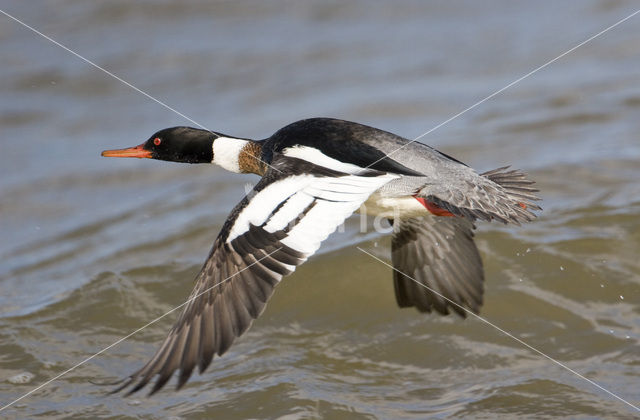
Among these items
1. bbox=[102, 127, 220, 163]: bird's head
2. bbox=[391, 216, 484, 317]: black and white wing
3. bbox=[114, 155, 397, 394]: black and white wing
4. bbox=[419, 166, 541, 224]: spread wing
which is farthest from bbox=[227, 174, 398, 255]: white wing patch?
bbox=[102, 127, 220, 163]: bird's head

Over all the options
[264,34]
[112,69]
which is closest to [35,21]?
[112,69]

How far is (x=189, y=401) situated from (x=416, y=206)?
1694 millimetres

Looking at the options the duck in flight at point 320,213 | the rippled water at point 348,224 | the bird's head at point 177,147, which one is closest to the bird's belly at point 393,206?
the duck in flight at point 320,213

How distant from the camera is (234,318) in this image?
3963 millimetres

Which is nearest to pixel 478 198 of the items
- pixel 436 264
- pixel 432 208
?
pixel 432 208

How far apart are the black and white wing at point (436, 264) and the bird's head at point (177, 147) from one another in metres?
1.40

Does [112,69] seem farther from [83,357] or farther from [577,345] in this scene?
[577,345]

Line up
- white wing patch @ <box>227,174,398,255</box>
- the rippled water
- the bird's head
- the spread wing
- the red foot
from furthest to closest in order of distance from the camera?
1. the bird's head
2. the rippled water
3. the red foot
4. the spread wing
5. white wing patch @ <box>227,174,398,255</box>

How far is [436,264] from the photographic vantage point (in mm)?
5508

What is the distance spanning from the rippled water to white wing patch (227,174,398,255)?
1215 millimetres

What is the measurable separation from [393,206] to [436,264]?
65cm

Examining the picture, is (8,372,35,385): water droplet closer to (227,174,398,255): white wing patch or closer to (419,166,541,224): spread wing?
(227,174,398,255): white wing patch

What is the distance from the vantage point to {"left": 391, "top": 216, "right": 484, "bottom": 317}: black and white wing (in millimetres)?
5441

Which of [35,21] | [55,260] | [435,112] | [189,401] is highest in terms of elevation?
[35,21]
